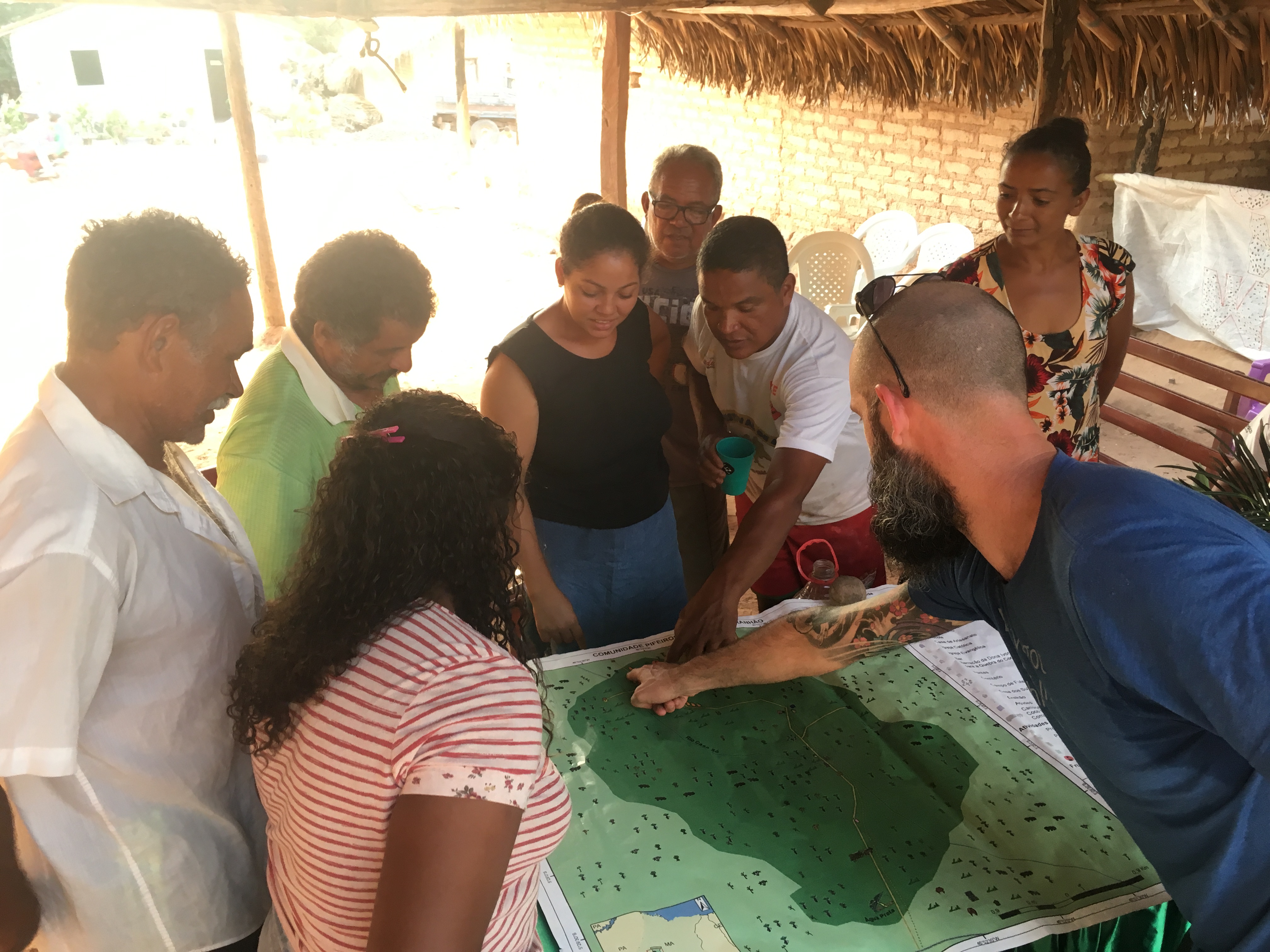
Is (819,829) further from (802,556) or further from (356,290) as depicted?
(356,290)

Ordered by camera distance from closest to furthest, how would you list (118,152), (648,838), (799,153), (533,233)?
(648,838) → (799,153) → (533,233) → (118,152)

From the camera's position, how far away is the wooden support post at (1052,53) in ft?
13.1

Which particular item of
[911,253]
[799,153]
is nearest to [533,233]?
[799,153]

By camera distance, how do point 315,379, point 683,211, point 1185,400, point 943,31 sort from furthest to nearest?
point 943,31
point 1185,400
point 683,211
point 315,379

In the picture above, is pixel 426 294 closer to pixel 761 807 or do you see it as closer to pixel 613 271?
pixel 613 271

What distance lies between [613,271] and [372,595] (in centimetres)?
126

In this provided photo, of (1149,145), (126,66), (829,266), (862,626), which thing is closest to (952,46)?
(829,266)

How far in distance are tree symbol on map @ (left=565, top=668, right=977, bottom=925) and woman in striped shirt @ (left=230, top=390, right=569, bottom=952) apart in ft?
1.39

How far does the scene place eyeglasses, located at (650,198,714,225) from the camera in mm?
2820

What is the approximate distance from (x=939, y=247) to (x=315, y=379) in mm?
5523

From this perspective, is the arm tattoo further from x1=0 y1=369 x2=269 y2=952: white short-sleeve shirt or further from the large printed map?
x1=0 y1=369 x2=269 y2=952: white short-sleeve shirt

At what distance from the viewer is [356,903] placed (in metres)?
0.98

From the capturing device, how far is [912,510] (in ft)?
4.56

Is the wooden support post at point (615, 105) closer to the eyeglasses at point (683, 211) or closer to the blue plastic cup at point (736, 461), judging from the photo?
the eyeglasses at point (683, 211)
